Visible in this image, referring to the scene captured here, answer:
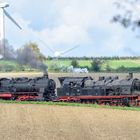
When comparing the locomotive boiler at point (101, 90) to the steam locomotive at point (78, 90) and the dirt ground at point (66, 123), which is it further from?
the dirt ground at point (66, 123)

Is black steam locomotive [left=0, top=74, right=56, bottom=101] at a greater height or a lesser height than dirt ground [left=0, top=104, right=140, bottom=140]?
greater

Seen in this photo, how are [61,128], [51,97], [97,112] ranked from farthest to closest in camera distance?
[51,97] < [97,112] < [61,128]

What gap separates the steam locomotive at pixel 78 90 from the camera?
5464 centimetres

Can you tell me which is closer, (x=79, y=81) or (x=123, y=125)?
(x=123, y=125)

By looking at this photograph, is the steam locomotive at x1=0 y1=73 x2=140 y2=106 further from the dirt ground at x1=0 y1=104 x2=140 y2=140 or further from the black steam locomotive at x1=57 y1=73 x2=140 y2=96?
the dirt ground at x1=0 y1=104 x2=140 y2=140

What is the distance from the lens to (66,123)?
39219 millimetres

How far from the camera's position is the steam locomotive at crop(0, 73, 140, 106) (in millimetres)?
54641

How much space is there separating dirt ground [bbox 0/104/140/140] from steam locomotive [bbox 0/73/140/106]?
6151 millimetres

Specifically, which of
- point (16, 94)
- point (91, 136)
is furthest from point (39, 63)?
point (91, 136)

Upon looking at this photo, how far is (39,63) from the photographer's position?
74.4 meters

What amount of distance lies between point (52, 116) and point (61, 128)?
668 cm

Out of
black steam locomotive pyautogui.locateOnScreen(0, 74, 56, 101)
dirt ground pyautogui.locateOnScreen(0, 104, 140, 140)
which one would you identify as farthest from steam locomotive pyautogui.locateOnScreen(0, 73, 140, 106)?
dirt ground pyautogui.locateOnScreen(0, 104, 140, 140)

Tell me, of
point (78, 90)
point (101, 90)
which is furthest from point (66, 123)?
point (78, 90)

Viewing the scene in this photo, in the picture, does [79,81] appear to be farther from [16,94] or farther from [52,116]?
[52,116]
